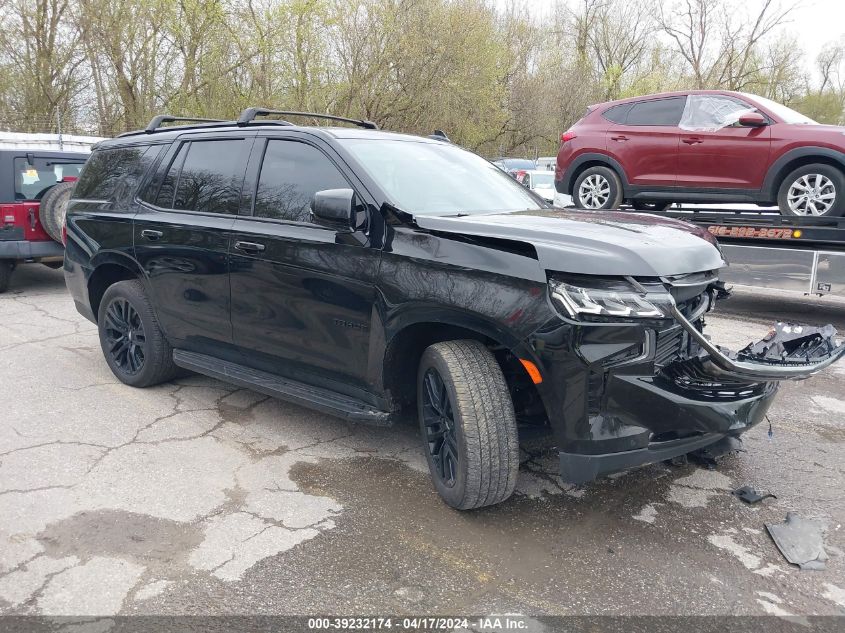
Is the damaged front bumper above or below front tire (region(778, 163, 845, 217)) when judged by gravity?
below


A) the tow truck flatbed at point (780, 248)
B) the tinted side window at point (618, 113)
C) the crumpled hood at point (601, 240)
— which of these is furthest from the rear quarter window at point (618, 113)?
the crumpled hood at point (601, 240)

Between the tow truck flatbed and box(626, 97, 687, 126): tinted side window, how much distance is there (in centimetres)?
110

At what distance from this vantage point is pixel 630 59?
42250 mm

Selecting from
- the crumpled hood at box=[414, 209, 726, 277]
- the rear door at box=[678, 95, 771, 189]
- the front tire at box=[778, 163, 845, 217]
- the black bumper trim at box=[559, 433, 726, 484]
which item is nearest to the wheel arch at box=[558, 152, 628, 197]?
the rear door at box=[678, 95, 771, 189]

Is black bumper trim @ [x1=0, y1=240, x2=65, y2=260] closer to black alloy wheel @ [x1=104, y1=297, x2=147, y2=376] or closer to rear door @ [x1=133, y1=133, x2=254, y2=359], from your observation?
black alloy wheel @ [x1=104, y1=297, x2=147, y2=376]

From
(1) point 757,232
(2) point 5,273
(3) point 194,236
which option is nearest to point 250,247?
(3) point 194,236

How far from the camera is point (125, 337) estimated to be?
5.31 metres

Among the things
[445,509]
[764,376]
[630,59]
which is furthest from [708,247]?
[630,59]

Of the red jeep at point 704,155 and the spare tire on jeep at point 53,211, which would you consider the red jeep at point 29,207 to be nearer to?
the spare tire on jeep at point 53,211

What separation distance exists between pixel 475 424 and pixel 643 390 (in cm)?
73

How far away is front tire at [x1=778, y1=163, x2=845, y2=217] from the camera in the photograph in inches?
284

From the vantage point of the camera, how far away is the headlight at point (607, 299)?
2.86 metres

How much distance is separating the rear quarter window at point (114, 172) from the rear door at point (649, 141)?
5.64 m

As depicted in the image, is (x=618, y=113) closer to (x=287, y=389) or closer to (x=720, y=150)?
(x=720, y=150)
